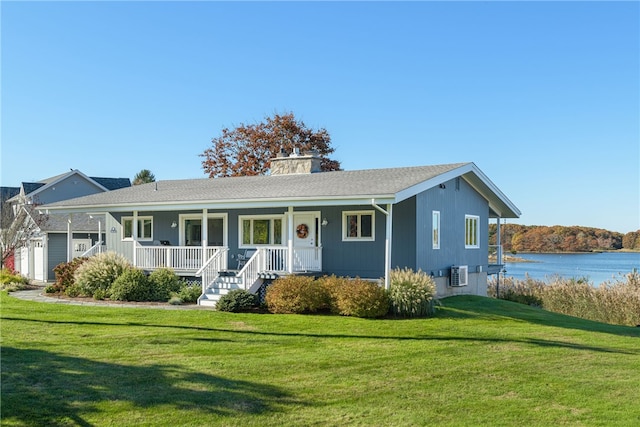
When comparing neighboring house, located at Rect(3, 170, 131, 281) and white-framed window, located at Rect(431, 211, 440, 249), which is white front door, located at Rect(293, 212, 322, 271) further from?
neighboring house, located at Rect(3, 170, 131, 281)

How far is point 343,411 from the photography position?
8.04 metres

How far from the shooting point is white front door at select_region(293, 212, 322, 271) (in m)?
19.0

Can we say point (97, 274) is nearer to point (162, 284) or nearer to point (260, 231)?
point (162, 284)

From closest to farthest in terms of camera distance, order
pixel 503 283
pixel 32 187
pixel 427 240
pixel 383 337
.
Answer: pixel 383 337
pixel 427 240
pixel 503 283
pixel 32 187

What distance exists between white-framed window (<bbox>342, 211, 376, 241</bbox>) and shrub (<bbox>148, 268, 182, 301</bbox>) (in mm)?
5428

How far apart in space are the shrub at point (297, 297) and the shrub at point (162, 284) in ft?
12.9

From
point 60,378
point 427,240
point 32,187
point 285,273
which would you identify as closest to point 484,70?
point 427,240

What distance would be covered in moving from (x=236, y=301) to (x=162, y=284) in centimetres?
370

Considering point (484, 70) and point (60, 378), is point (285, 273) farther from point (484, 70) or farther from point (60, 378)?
point (484, 70)

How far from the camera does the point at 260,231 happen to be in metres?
21.0

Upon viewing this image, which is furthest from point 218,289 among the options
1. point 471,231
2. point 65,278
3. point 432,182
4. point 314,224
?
point 471,231

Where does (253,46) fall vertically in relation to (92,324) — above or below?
above

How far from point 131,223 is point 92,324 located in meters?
10.8

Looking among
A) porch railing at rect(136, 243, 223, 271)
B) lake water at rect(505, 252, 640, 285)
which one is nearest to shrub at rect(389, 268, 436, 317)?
porch railing at rect(136, 243, 223, 271)
